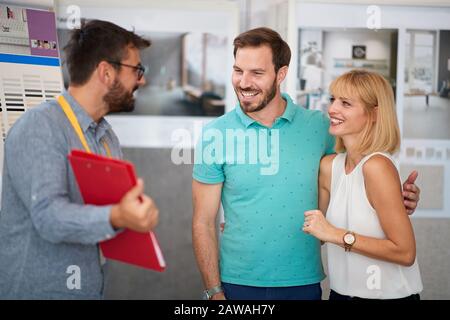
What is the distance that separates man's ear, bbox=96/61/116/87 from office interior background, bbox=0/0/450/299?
2.26 ft

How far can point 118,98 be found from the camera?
1.45 m

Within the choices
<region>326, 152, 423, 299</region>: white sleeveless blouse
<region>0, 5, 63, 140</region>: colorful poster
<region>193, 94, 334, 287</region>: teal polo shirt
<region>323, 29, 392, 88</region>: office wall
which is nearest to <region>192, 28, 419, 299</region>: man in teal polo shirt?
<region>193, 94, 334, 287</region>: teal polo shirt

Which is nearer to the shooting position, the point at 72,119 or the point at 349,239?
the point at 72,119

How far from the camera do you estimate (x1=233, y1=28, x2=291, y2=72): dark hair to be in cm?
180

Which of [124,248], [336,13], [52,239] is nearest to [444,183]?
[336,13]

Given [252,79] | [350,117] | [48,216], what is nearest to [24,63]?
[252,79]

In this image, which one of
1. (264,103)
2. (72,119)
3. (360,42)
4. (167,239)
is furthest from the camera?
(167,239)

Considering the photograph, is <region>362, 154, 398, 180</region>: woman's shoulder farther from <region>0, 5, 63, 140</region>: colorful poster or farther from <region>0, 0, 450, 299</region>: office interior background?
<region>0, 5, 63, 140</region>: colorful poster

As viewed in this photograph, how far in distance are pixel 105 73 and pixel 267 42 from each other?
1.98 ft

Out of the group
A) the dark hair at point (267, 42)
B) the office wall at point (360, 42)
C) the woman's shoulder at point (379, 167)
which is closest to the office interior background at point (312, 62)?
the office wall at point (360, 42)

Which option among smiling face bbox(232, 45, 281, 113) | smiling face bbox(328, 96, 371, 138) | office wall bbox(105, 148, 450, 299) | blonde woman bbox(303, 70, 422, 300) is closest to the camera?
blonde woman bbox(303, 70, 422, 300)

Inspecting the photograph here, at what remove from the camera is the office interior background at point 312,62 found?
2.40 meters

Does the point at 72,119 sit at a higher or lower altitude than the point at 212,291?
higher

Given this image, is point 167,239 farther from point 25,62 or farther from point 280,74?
point 280,74
